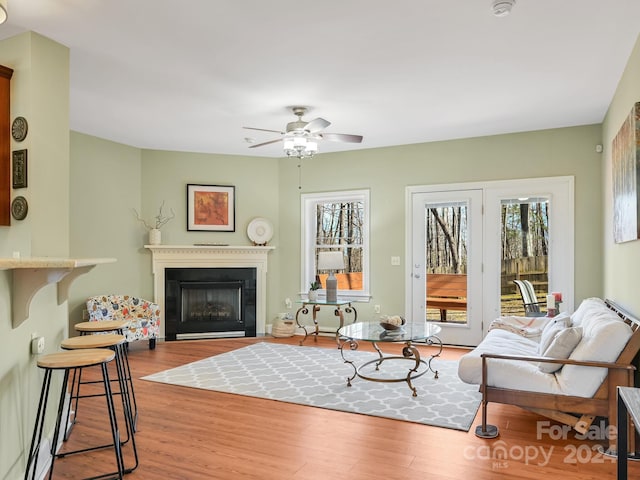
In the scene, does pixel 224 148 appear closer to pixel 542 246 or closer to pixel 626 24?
pixel 542 246

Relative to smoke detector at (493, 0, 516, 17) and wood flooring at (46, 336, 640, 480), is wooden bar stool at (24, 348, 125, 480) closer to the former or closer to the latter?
wood flooring at (46, 336, 640, 480)

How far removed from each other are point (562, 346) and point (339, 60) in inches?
102

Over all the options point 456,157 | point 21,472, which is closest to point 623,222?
point 456,157

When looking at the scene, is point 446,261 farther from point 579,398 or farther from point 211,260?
point 211,260

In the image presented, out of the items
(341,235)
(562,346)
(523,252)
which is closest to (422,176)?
(341,235)

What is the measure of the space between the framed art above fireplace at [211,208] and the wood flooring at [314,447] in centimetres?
335

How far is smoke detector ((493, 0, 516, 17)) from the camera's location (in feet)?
8.47

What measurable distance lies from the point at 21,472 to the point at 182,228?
15.1 ft

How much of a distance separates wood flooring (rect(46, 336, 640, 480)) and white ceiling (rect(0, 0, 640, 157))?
2.70 m

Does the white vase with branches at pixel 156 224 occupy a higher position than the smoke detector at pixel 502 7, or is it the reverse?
the smoke detector at pixel 502 7

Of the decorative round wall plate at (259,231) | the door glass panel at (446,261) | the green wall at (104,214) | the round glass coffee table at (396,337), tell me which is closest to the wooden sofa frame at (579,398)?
the round glass coffee table at (396,337)

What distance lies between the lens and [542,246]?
18.2ft

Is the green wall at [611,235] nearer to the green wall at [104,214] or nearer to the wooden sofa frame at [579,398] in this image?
the wooden sofa frame at [579,398]

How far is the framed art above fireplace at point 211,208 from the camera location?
674 centimetres
